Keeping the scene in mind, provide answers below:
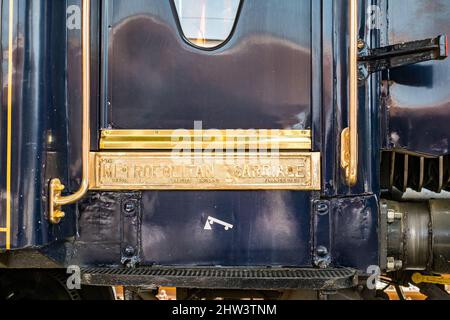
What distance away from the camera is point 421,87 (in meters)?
2.07

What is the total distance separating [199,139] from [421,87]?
3.16ft

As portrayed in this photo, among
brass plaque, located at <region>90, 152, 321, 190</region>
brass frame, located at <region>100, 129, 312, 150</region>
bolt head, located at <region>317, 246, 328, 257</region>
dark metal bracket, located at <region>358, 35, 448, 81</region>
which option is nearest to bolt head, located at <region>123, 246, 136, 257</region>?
brass plaque, located at <region>90, 152, 321, 190</region>

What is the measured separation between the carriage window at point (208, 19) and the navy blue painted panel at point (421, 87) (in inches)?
26.7

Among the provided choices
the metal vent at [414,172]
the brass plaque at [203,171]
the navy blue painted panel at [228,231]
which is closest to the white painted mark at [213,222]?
the navy blue painted panel at [228,231]

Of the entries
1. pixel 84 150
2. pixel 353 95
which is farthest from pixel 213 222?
pixel 353 95

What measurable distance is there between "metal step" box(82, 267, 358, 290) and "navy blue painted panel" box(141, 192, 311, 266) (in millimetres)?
102

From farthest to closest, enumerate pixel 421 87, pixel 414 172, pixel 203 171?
pixel 414 172 → pixel 421 87 → pixel 203 171

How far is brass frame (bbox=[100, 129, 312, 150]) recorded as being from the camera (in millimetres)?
1951

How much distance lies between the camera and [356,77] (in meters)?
1.90

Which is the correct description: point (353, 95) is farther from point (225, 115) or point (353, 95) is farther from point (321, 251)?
point (321, 251)

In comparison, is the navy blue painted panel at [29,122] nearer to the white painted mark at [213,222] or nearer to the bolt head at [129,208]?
the bolt head at [129,208]

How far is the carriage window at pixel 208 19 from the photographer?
201 cm

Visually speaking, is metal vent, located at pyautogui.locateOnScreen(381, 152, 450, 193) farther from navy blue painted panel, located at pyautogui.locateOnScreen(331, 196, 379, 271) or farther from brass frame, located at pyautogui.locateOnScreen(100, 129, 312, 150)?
brass frame, located at pyautogui.locateOnScreen(100, 129, 312, 150)

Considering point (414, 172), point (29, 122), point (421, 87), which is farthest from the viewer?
point (414, 172)
